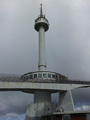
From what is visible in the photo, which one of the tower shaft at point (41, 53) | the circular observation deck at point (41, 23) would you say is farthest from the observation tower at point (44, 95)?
the circular observation deck at point (41, 23)

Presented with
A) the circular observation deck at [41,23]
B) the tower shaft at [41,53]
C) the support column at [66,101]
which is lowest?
the support column at [66,101]

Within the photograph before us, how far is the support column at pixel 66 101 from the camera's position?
28.0 m

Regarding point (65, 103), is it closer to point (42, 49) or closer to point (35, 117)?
point (35, 117)

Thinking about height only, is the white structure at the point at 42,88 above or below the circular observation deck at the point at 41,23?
below

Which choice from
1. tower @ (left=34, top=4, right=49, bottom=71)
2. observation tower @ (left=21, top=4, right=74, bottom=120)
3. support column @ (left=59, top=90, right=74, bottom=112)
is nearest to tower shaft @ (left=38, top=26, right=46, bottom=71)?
tower @ (left=34, top=4, right=49, bottom=71)

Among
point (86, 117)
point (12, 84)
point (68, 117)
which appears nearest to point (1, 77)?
point (12, 84)

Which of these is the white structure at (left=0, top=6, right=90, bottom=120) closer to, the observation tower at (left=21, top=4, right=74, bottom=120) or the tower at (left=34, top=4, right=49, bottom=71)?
the observation tower at (left=21, top=4, right=74, bottom=120)

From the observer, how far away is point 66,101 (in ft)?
97.6

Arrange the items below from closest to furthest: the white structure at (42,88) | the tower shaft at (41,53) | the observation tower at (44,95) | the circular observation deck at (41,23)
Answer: the white structure at (42,88), the observation tower at (44,95), the tower shaft at (41,53), the circular observation deck at (41,23)

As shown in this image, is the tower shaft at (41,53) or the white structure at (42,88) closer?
the white structure at (42,88)

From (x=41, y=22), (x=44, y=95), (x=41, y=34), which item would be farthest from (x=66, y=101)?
(x=41, y=22)

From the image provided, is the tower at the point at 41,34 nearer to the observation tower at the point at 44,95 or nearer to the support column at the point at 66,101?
the observation tower at the point at 44,95


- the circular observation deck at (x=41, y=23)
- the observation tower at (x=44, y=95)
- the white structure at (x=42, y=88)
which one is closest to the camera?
the white structure at (x=42, y=88)

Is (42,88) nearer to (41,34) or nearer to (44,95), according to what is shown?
(44,95)
